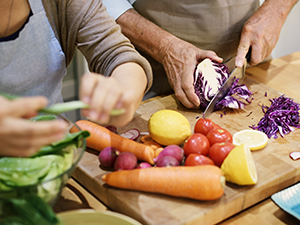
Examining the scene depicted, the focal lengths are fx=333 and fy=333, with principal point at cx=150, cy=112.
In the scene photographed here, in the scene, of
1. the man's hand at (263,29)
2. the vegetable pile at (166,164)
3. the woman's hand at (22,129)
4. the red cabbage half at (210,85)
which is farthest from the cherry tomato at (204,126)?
the woman's hand at (22,129)

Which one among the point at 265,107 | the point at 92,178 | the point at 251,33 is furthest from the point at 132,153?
the point at 251,33

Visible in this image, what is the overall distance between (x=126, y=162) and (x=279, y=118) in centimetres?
82

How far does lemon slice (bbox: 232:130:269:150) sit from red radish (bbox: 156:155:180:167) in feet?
1.06

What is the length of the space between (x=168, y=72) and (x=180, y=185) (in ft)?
2.92

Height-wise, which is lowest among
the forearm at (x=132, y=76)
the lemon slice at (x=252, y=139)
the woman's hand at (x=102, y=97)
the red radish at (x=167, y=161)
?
the lemon slice at (x=252, y=139)

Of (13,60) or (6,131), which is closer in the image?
(6,131)

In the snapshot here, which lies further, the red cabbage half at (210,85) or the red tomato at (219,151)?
the red cabbage half at (210,85)

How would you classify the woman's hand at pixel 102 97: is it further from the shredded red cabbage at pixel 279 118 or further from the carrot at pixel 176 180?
the shredded red cabbage at pixel 279 118

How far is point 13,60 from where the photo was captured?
1.20m

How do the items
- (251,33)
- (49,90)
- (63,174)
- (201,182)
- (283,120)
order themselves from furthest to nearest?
(251,33)
(283,120)
(49,90)
(201,182)
(63,174)

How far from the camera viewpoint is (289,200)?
1.10 metres

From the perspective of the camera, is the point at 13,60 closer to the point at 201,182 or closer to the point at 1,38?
the point at 1,38

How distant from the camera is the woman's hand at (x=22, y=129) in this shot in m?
0.63

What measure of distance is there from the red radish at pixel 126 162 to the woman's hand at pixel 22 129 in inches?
18.9
